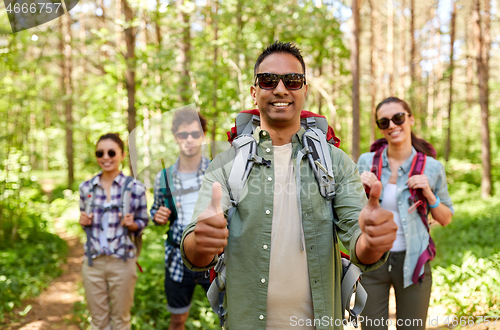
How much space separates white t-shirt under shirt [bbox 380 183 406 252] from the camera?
285cm

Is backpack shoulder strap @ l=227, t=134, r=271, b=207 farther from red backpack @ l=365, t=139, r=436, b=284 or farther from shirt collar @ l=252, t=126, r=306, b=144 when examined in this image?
red backpack @ l=365, t=139, r=436, b=284

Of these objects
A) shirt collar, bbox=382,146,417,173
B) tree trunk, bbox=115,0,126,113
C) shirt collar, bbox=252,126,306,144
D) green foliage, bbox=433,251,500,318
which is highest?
tree trunk, bbox=115,0,126,113

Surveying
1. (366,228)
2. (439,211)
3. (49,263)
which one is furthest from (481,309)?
(49,263)

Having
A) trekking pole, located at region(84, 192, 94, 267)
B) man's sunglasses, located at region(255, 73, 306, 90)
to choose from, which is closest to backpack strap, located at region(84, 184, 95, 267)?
trekking pole, located at region(84, 192, 94, 267)

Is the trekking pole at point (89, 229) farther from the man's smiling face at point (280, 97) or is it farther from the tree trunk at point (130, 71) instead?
the tree trunk at point (130, 71)

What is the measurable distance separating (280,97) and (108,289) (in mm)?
2981

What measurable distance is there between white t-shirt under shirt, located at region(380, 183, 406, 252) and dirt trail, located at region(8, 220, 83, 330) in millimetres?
4250

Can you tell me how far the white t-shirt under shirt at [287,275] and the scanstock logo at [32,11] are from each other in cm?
279

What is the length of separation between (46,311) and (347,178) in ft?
18.4

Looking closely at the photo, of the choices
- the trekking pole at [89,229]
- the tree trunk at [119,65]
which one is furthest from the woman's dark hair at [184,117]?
the tree trunk at [119,65]

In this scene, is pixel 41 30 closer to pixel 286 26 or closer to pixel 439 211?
pixel 286 26

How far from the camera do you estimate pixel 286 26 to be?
860 centimetres

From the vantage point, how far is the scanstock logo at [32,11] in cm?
320

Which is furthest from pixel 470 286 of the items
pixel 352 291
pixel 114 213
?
pixel 114 213
